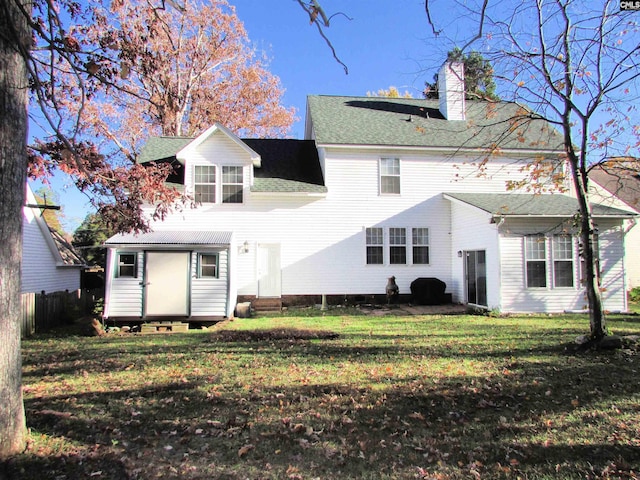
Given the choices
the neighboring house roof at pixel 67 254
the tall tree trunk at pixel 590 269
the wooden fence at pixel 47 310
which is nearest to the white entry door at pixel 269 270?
the wooden fence at pixel 47 310

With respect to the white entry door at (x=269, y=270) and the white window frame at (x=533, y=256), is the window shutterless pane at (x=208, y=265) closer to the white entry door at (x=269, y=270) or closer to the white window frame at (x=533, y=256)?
the white entry door at (x=269, y=270)

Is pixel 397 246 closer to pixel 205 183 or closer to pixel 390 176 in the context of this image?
pixel 390 176

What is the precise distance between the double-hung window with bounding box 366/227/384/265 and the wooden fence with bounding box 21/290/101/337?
10702mm

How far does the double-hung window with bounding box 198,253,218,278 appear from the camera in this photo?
12.5m

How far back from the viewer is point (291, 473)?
3.35 metres

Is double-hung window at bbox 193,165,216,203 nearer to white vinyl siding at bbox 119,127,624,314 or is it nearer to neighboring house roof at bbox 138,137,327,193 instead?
white vinyl siding at bbox 119,127,624,314

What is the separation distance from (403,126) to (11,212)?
1551 centimetres

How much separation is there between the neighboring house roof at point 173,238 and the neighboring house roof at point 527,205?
862 centimetres

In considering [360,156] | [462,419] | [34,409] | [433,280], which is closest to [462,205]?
[433,280]

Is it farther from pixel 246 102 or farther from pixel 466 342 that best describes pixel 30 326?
pixel 246 102

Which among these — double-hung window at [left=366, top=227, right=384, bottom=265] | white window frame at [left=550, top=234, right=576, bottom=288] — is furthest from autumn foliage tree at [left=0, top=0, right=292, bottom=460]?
white window frame at [left=550, top=234, right=576, bottom=288]

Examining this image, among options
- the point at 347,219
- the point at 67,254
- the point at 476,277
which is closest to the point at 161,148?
the point at 67,254

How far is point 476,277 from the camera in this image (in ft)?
46.8

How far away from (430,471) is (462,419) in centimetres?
122
